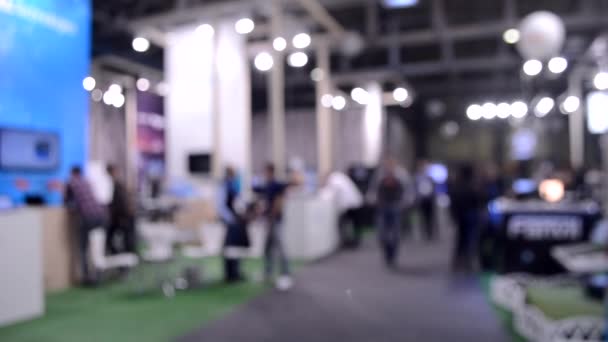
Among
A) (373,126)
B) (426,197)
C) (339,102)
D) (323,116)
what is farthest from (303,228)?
(339,102)

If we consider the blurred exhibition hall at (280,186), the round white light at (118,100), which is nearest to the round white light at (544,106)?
the blurred exhibition hall at (280,186)

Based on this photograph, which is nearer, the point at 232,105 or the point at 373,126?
the point at 232,105

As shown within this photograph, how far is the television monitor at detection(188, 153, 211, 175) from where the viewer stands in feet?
26.9

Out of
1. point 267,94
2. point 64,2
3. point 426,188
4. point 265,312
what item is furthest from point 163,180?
point 265,312

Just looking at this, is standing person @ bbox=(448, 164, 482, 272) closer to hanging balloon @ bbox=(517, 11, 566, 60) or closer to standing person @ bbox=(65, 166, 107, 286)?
hanging balloon @ bbox=(517, 11, 566, 60)

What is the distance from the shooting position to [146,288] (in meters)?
5.06

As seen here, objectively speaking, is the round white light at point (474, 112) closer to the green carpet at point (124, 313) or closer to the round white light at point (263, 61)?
the green carpet at point (124, 313)

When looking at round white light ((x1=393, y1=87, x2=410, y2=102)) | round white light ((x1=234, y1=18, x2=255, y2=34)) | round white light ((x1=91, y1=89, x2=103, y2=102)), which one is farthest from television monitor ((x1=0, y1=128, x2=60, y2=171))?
round white light ((x1=393, y1=87, x2=410, y2=102))

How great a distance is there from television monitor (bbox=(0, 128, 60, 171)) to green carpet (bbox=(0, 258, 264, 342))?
160 centimetres

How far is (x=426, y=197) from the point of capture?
7344 mm

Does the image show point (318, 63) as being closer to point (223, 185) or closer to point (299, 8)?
point (299, 8)

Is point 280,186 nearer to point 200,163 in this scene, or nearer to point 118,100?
point 118,100

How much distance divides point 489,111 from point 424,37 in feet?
17.2

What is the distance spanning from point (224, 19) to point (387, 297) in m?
5.73
